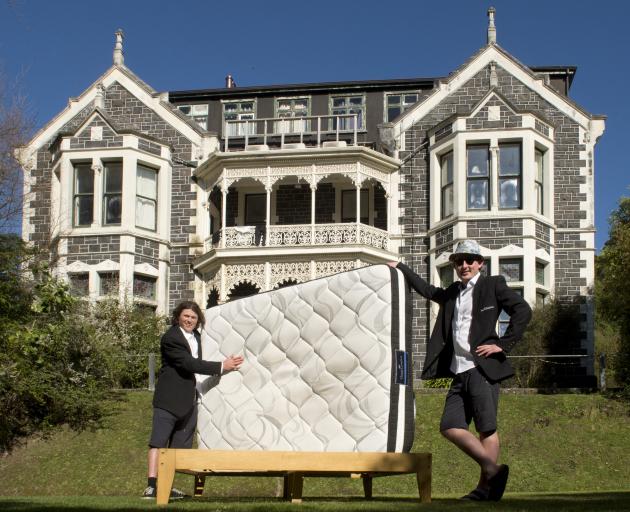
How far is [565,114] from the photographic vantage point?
2773 centimetres

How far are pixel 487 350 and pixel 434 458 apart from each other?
29.3ft

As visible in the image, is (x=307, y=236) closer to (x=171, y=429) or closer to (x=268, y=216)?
(x=268, y=216)

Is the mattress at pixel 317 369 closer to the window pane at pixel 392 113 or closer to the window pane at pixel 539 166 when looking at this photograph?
the window pane at pixel 539 166

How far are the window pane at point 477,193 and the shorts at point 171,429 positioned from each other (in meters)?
18.6

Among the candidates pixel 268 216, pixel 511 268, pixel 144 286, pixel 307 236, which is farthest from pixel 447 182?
pixel 144 286

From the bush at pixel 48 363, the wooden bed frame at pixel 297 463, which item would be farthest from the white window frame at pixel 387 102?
the wooden bed frame at pixel 297 463

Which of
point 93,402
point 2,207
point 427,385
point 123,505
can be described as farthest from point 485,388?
point 2,207

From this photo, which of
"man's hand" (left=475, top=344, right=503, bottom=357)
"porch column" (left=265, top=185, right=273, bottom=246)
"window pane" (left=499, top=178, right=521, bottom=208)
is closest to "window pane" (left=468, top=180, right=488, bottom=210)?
"window pane" (left=499, top=178, right=521, bottom=208)

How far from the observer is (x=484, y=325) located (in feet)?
26.0

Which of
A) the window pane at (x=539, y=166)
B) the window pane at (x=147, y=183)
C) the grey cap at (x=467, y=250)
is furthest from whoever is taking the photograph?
the window pane at (x=147, y=183)

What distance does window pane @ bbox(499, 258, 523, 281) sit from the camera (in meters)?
26.3

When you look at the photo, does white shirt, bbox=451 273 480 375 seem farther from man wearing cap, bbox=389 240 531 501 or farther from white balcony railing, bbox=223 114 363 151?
white balcony railing, bbox=223 114 363 151

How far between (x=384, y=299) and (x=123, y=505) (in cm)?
237

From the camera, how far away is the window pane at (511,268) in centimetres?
2634
